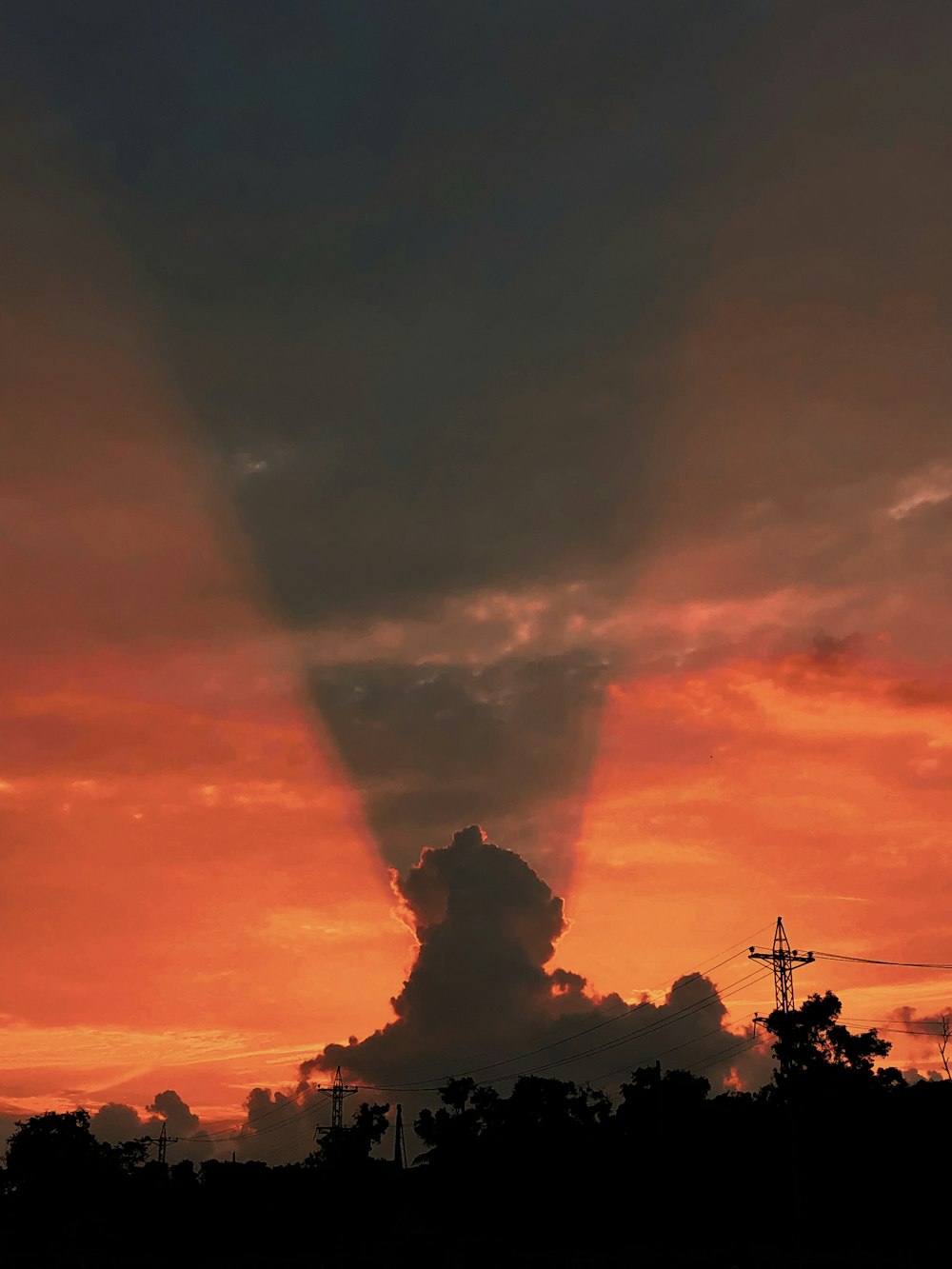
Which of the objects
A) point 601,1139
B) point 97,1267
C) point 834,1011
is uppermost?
point 834,1011

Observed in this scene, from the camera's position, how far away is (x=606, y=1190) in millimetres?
125312

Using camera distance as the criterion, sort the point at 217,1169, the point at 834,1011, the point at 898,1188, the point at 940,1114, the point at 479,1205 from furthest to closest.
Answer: the point at 217,1169, the point at 834,1011, the point at 479,1205, the point at 940,1114, the point at 898,1188

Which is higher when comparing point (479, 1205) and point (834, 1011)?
point (834, 1011)

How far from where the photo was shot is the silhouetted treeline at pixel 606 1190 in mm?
100062

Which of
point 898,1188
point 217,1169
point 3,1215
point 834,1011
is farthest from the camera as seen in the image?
point 3,1215

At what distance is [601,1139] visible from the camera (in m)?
143

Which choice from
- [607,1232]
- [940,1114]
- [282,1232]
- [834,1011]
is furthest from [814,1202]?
[282,1232]

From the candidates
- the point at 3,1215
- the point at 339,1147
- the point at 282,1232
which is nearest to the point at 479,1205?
the point at 282,1232

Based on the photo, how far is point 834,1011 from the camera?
15525 cm

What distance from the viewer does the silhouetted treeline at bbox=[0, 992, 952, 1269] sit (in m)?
100

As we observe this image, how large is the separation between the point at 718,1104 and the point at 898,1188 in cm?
3990

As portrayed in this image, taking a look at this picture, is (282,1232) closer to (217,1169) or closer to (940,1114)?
(217,1169)

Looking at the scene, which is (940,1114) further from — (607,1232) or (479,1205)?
(479,1205)

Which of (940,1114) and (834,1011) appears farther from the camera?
(834,1011)
